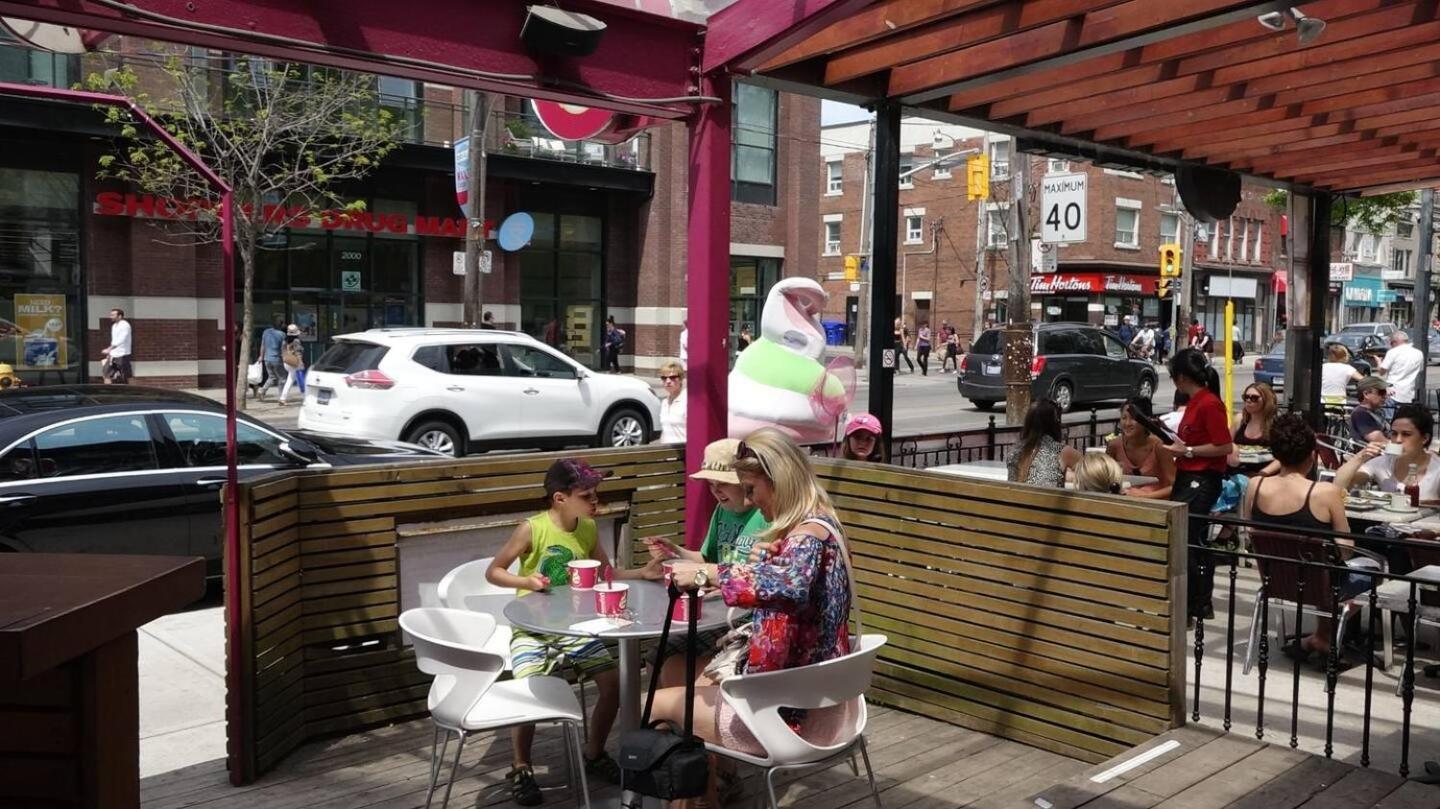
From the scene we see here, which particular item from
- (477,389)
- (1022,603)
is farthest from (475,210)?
(1022,603)

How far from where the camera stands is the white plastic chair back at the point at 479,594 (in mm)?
4562

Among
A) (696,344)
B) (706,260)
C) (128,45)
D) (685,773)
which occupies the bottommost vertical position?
(685,773)

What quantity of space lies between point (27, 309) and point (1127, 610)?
22766 mm

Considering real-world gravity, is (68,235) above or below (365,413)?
above

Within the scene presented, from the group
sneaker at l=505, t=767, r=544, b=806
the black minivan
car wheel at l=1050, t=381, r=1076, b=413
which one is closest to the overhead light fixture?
sneaker at l=505, t=767, r=544, b=806

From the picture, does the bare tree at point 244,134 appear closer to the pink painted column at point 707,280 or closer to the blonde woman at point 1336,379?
the pink painted column at point 707,280

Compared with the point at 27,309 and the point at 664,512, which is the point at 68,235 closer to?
the point at 27,309

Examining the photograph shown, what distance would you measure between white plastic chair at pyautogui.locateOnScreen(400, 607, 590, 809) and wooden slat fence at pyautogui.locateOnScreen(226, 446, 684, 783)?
80 cm

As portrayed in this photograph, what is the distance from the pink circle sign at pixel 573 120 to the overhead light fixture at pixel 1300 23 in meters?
3.32

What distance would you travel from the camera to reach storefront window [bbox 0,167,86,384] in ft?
70.8

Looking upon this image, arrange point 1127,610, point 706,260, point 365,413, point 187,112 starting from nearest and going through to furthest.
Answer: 1. point 1127,610
2. point 706,260
3. point 365,413
4. point 187,112

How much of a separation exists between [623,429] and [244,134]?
10640 mm

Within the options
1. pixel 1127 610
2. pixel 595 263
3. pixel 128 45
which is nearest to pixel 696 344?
pixel 1127 610

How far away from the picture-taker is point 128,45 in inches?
858
